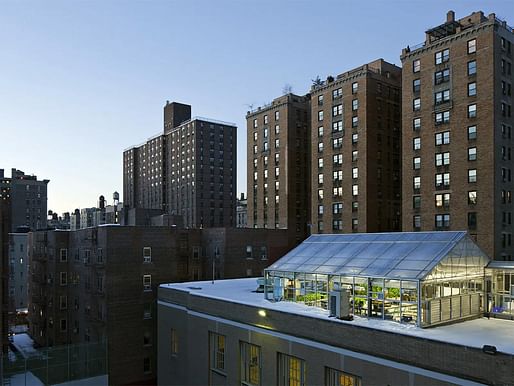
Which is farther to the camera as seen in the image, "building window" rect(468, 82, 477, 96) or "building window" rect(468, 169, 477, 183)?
"building window" rect(468, 82, 477, 96)

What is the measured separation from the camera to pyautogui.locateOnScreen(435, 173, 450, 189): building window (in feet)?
189

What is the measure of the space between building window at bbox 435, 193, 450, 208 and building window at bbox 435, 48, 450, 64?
17.2 metres

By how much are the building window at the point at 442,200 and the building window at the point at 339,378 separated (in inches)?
1508

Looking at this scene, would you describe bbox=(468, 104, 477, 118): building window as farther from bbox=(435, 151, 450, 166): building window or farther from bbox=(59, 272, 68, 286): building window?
bbox=(59, 272, 68, 286): building window

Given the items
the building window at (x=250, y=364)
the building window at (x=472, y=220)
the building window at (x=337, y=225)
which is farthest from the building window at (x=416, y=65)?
the building window at (x=250, y=364)

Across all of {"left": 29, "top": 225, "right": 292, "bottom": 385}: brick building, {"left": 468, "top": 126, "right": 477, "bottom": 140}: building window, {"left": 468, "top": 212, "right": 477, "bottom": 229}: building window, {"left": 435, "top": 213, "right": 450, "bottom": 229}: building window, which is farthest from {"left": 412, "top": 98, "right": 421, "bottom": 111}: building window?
{"left": 29, "top": 225, "right": 292, "bottom": 385}: brick building

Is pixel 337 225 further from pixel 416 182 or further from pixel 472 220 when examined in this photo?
pixel 472 220

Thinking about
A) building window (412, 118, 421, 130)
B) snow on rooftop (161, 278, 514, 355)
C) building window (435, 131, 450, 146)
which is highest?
building window (412, 118, 421, 130)

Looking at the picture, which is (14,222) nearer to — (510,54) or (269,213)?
Result: (269,213)

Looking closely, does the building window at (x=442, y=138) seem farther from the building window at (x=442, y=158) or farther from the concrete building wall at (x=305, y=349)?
the concrete building wall at (x=305, y=349)

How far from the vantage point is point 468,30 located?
55812 millimetres

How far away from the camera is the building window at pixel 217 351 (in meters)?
33.4

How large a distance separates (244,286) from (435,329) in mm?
20990

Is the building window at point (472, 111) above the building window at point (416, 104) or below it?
below
